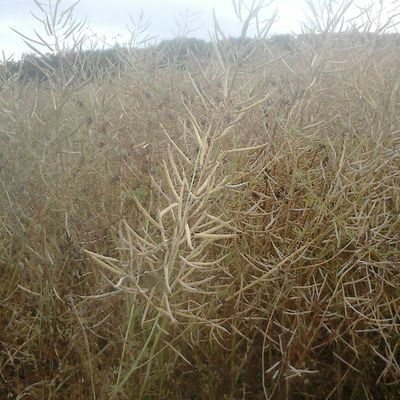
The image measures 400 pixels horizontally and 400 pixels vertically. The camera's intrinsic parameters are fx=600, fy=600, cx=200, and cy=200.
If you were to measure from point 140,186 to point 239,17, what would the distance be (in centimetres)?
85

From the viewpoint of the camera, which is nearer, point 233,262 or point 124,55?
point 233,262

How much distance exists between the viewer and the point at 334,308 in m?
1.75

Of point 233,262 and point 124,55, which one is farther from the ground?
point 124,55

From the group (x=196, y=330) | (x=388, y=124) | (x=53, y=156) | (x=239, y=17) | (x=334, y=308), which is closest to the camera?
(x=239, y=17)

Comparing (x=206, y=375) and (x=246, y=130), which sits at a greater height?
(x=246, y=130)

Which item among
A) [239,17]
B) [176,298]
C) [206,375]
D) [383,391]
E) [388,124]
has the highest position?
[239,17]

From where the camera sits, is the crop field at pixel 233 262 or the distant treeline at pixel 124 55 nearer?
the crop field at pixel 233 262

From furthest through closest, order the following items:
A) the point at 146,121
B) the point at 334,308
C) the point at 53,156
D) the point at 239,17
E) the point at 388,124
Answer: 1. the point at 146,121
2. the point at 53,156
3. the point at 334,308
4. the point at 388,124
5. the point at 239,17

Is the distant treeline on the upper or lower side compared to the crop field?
upper

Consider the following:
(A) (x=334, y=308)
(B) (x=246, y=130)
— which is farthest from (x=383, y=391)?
(B) (x=246, y=130)

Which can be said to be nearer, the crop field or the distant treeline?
the crop field

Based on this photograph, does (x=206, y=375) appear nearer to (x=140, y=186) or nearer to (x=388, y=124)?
(x=140, y=186)

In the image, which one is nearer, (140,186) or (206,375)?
(206,375)

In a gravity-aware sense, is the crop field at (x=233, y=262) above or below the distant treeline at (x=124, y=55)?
below
